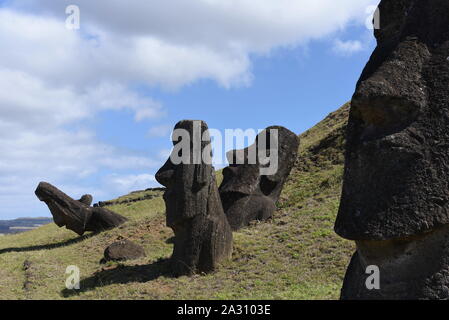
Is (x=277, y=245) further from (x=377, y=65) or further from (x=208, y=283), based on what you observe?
(x=377, y=65)

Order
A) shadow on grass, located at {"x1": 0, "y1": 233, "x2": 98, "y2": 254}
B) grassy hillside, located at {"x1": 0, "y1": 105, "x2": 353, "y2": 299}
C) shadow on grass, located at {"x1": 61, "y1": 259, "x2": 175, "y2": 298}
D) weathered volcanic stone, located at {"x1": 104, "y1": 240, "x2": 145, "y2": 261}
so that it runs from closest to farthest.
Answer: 1. grassy hillside, located at {"x1": 0, "y1": 105, "x2": 353, "y2": 299}
2. shadow on grass, located at {"x1": 61, "y1": 259, "x2": 175, "y2": 298}
3. weathered volcanic stone, located at {"x1": 104, "y1": 240, "x2": 145, "y2": 261}
4. shadow on grass, located at {"x1": 0, "y1": 233, "x2": 98, "y2": 254}

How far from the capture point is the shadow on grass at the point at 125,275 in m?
13.4

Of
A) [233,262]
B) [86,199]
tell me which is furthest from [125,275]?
[86,199]

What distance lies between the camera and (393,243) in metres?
4.96

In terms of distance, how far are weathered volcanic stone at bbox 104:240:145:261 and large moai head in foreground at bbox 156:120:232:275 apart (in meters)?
2.68

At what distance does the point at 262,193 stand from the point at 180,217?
659cm

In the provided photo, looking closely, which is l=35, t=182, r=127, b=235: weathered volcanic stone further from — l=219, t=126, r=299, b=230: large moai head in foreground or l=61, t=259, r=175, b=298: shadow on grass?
l=61, t=259, r=175, b=298: shadow on grass

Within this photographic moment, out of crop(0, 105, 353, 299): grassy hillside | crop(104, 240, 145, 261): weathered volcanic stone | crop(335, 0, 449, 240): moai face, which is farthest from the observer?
crop(104, 240, 145, 261): weathered volcanic stone

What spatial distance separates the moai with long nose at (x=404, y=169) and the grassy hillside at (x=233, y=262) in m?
4.98

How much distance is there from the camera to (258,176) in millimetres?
19500

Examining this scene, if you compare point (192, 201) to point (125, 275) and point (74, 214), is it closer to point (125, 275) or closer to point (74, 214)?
point (125, 275)

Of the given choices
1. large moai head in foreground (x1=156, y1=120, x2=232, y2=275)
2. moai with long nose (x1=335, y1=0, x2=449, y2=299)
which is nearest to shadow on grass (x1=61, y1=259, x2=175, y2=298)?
large moai head in foreground (x1=156, y1=120, x2=232, y2=275)

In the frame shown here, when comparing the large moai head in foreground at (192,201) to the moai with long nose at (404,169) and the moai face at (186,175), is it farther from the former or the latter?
the moai with long nose at (404,169)

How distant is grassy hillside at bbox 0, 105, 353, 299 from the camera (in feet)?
39.0
